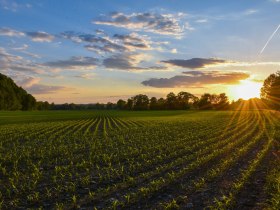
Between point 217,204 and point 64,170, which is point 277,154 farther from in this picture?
point 64,170

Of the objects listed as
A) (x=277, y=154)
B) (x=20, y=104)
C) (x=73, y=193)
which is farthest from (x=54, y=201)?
(x=20, y=104)

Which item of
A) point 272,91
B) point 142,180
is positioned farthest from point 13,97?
point 142,180

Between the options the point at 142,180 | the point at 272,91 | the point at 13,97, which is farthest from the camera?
the point at 13,97

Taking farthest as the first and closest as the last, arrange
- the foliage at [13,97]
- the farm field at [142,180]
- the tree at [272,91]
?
the foliage at [13,97], the tree at [272,91], the farm field at [142,180]

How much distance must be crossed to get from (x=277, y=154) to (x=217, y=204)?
11.2 meters

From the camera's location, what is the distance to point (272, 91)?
328 feet

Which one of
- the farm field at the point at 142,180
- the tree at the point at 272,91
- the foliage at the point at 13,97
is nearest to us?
the farm field at the point at 142,180

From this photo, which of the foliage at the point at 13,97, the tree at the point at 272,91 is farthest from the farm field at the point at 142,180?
the foliage at the point at 13,97

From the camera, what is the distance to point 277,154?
19578 mm

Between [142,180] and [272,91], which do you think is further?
[272,91]

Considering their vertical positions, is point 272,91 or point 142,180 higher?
point 272,91

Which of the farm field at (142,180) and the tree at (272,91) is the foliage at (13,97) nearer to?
the tree at (272,91)

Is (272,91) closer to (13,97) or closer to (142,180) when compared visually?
(142,180)

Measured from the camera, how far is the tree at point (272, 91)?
94.1 m
